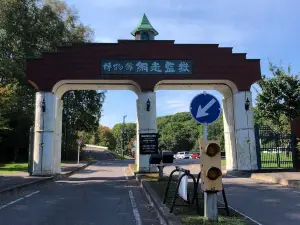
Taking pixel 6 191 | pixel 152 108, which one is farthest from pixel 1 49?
pixel 6 191

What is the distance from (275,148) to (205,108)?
49.2 feet

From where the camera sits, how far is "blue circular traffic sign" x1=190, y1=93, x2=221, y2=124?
7.33 metres

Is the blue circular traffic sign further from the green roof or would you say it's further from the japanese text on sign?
the green roof

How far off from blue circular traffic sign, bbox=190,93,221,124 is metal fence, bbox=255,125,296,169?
14.7 metres

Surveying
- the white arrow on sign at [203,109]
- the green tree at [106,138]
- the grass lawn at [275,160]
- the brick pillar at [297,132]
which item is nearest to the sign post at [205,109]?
the white arrow on sign at [203,109]

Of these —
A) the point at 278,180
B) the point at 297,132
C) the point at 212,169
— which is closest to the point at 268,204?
the point at 212,169

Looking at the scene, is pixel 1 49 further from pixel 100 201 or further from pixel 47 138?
pixel 100 201

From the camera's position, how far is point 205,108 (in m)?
7.38

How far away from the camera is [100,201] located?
11.6 meters

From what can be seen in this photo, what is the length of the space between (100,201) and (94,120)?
34.4 m

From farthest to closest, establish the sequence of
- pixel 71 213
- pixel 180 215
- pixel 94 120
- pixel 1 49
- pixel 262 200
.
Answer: pixel 94 120 < pixel 1 49 < pixel 262 200 < pixel 71 213 < pixel 180 215

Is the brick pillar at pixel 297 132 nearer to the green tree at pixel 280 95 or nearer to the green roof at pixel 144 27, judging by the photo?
the green tree at pixel 280 95

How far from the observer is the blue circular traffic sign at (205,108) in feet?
24.1

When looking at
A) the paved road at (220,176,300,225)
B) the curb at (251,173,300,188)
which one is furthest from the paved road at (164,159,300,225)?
the curb at (251,173,300,188)
